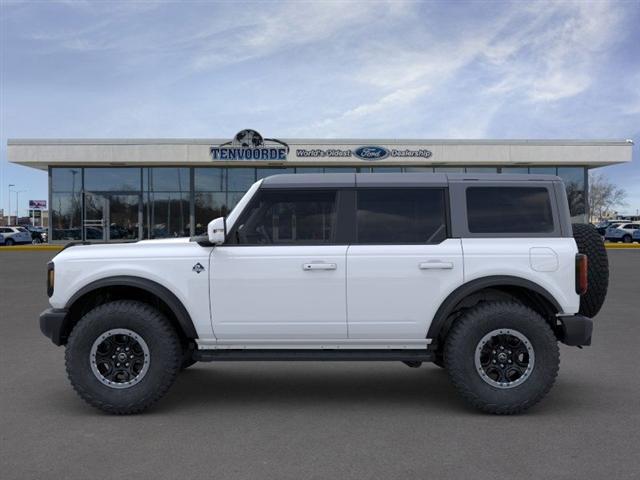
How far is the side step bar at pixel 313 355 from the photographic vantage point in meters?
5.25

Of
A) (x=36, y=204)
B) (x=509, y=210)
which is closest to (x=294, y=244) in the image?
(x=509, y=210)

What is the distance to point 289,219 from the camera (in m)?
5.44

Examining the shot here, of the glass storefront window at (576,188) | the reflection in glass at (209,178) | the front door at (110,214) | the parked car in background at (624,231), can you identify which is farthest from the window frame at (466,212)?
the parked car in background at (624,231)

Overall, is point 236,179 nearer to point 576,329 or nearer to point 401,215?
point 401,215

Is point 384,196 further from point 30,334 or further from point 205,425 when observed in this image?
point 30,334

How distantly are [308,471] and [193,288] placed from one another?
1.94 meters

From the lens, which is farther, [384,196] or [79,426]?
[384,196]

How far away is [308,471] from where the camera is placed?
155 inches

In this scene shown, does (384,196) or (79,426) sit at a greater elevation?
(384,196)

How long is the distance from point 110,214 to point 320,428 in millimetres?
35739

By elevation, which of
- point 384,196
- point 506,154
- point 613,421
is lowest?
point 613,421

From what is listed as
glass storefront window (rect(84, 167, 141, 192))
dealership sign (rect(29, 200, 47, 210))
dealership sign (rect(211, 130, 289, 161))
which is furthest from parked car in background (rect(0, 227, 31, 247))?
dealership sign (rect(29, 200, 47, 210))

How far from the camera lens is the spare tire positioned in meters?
5.59

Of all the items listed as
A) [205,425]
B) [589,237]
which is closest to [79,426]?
[205,425]
